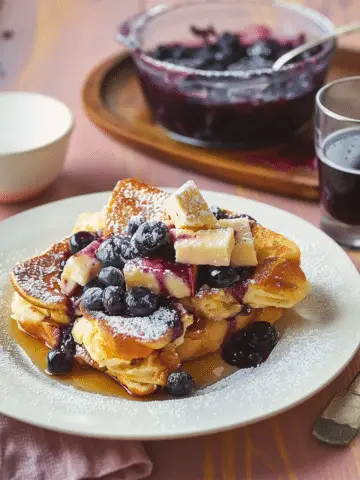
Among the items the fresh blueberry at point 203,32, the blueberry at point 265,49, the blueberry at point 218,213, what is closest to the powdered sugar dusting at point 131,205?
the blueberry at point 218,213

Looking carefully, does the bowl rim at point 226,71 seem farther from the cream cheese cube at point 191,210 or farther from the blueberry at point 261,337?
the blueberry at point 261,337

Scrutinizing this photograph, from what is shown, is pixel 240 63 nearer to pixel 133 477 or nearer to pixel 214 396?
pixel 214 396

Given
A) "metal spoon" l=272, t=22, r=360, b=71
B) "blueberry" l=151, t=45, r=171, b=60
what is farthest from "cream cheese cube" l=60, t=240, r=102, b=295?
"blueberry" l=151, t=45, r=171, b=60

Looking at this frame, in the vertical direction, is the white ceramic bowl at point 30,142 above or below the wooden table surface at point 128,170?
above

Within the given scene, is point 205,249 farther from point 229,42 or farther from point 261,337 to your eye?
point 229,42

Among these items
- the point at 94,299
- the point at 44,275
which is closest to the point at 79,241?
the point at 44,275
